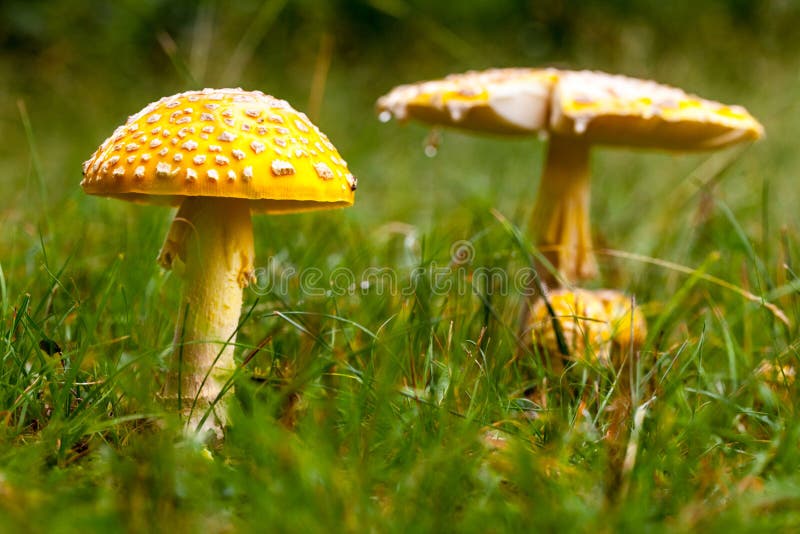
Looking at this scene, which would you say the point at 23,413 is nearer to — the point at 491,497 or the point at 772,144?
the point at 491,497

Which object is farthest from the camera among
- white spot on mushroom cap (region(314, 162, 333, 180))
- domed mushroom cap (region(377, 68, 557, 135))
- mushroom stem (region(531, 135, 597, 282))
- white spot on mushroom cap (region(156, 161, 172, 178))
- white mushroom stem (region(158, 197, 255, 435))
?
mushroom stem (region(531, 135, 597, 282))

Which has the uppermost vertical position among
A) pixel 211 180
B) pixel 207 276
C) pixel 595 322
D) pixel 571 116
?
pixel 571 116

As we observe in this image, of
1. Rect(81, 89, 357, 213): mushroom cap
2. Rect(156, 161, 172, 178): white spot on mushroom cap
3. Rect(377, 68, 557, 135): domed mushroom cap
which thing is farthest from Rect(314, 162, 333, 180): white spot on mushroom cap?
Rect(377, 68, 557, 135): domed mushroom cap

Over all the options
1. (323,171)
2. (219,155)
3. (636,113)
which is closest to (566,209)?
(636,113)

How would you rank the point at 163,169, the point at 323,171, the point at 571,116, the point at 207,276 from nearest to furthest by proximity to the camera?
the point at 163,169, the point at 323,171, the point at 207,276, the point at 571,116

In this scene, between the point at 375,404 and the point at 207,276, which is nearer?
the point at 375,404

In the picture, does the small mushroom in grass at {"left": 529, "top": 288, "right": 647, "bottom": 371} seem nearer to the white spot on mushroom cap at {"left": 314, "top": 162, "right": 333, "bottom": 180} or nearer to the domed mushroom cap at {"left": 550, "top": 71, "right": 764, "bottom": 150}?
the domed mushroom cap at {"left": 550, "top": 71, "right": 764, "bottom": 150}

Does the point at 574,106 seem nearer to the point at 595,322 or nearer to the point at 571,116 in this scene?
the point at 571,116

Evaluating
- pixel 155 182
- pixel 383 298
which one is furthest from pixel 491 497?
pixel 155 182
